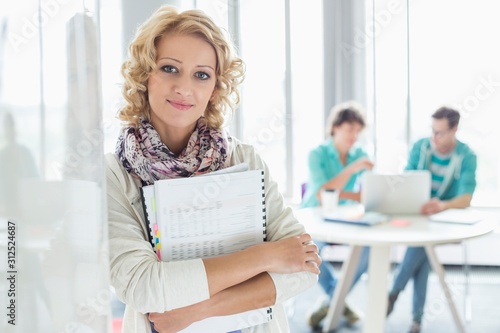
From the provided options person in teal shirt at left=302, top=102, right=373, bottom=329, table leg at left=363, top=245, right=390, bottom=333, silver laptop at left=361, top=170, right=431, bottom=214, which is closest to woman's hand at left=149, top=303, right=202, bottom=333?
table leg at left=363, top=245, right=390, bottom=333

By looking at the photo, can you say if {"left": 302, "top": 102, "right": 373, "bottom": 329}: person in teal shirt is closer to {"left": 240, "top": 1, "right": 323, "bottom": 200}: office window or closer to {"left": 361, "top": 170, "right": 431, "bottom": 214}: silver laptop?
{"left": 361, "top": 170, "right": 431, "bottom": 214}: silver laptop

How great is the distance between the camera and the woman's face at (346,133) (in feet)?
11.6

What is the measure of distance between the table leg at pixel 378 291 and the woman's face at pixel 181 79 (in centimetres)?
171

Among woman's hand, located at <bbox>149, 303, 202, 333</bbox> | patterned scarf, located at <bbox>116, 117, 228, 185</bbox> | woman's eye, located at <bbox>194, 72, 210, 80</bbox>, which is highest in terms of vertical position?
woman's eye, located at <bbox>194, 72, 210, 80</bbox>

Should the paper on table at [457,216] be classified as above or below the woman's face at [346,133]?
below

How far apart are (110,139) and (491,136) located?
3.42 m

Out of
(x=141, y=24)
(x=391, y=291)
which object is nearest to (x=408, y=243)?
(x=391, y=291)

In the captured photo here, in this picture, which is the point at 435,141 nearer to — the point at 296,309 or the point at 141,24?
the point at 296,309

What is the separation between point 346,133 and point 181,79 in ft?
8.37

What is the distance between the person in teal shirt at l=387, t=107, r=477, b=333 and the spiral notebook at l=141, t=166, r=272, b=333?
2.33 m

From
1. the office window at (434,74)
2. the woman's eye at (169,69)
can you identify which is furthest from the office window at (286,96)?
the woman's eye at (169,69)

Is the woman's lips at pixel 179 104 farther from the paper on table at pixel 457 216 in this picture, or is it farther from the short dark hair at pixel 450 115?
the short dark hair at pixel 450 115

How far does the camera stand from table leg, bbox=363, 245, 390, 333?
2600mm

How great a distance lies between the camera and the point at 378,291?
2609mm
